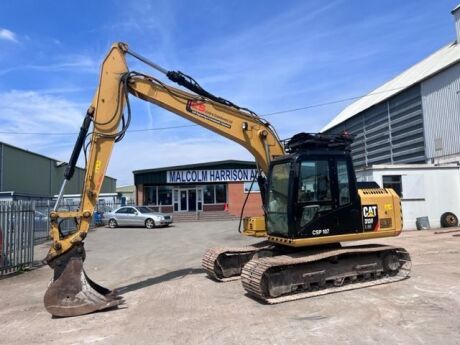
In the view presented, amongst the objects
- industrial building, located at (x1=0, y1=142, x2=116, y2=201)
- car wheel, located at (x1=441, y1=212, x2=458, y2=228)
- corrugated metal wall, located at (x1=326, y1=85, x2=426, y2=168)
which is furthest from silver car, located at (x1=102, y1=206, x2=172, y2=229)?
car wheel, located at (x1=441, y1=212, x2=458, y2=228)

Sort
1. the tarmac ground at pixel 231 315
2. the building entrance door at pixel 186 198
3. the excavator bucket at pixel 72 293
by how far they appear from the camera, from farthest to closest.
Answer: the building entrance door at pixel 186 198
the excavator bucket at pixel 72 293
the tarmac ground at pixel 231 315

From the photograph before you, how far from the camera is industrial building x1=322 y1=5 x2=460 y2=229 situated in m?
20.5

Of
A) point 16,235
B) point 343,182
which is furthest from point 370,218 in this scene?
point 16,235

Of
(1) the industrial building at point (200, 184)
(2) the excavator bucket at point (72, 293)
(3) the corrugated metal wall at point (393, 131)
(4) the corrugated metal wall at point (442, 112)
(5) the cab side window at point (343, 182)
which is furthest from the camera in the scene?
(1) the industrial building at point (200, 184)

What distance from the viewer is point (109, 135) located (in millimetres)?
9102

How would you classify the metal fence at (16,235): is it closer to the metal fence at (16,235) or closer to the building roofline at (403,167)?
the metal fence at (16,235)

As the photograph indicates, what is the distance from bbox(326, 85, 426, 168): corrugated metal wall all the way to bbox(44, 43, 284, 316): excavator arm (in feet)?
48.8

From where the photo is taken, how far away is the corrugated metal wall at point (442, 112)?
22.1m

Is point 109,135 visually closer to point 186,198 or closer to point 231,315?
point 231,315

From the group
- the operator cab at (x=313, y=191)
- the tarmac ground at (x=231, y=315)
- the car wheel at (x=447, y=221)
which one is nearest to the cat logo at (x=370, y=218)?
the operator cab at (x=313, y=191)

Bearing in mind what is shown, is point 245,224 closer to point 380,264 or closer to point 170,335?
point 380,264

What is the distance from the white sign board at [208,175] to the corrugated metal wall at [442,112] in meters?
18.2

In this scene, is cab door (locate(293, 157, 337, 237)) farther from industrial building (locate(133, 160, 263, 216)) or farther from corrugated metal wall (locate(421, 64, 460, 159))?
industrial building (locate(133, 160, 263, 216))

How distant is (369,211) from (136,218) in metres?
22.2
